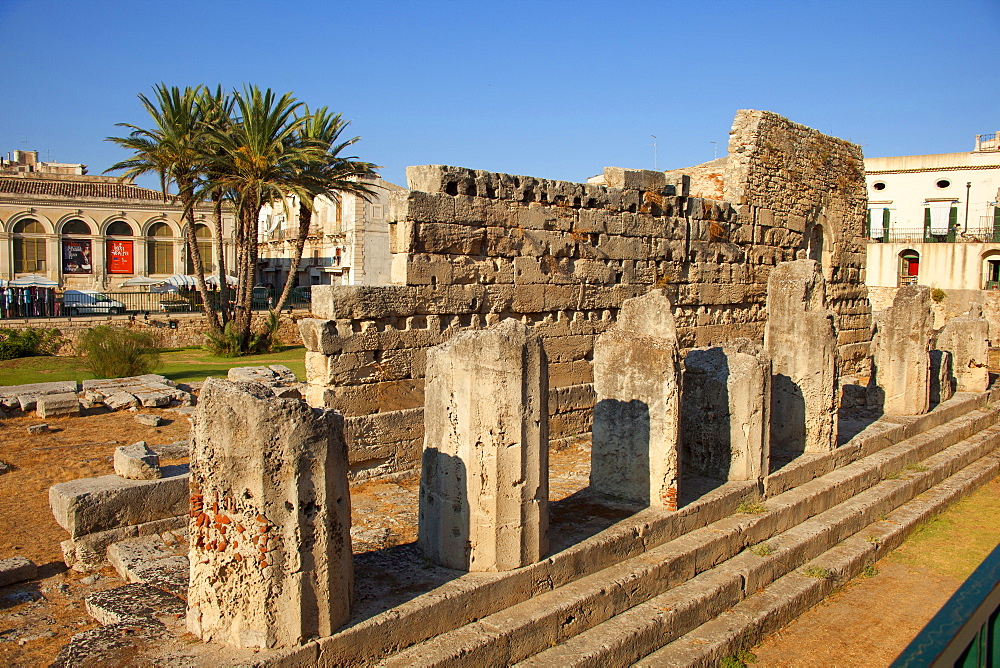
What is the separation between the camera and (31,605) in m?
5.17

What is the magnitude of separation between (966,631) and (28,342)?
23.4 metres

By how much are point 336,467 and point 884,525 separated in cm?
604

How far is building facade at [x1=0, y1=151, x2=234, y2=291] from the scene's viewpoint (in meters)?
33.0

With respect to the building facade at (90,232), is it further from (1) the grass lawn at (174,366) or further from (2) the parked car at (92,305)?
(1) the grass lawn at (174,366)

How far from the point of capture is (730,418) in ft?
21.2

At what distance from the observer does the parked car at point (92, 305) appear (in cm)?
2608

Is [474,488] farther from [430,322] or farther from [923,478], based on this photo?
[923,478]

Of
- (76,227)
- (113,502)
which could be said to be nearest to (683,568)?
(113,502)

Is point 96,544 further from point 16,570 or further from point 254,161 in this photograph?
point 254,161

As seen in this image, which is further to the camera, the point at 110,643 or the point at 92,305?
the point at 92,305

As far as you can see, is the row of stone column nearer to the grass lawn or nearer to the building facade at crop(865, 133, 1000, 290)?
the grass lawn

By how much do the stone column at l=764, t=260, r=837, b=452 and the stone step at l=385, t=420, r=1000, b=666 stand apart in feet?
1.68

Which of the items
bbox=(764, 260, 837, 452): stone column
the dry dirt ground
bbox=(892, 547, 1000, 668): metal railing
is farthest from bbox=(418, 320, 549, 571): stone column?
bbox=(764, 260, 837, 452): stone column

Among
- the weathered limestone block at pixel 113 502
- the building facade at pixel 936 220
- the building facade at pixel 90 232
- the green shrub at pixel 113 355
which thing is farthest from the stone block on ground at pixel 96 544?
the building facade at pixel 936 220
